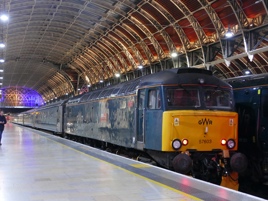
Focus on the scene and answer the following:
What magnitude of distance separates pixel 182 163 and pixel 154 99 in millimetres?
2360

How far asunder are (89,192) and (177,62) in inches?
1152

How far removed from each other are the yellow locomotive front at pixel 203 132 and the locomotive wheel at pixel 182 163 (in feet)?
0.20

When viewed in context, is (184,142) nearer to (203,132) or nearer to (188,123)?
(188,123)

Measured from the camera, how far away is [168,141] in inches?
429

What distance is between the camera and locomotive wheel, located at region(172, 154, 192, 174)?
10.3 meters

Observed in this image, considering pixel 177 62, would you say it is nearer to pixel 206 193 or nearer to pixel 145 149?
pixel 145 149

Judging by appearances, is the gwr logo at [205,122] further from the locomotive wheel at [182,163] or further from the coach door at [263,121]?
the coach door at [263,121]

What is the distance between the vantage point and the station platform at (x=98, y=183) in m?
7.33

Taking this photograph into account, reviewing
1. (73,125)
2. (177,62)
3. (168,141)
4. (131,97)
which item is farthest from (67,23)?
(168,141)

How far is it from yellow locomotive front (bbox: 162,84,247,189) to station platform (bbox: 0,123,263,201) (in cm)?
122

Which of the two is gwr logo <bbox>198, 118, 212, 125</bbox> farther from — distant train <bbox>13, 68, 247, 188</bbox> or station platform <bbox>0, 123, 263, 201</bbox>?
station platform <bbox>0, 123, 263, 201</bbox>

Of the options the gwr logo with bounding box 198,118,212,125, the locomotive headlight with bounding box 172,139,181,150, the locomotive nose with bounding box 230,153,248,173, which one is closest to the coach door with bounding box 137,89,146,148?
the locomotive headlight with bounding box 172,139,181,150

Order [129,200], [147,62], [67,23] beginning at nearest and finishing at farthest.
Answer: [129,200] → [147,62] → [67,23]

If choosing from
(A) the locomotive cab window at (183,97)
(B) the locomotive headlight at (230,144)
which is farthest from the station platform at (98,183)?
(B) the locomotive headlight at (230,144)
